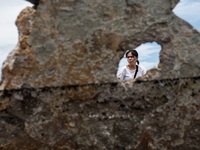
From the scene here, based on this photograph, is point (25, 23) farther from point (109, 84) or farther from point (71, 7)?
point (109, 84)

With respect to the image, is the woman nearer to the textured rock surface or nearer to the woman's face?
the woman's face

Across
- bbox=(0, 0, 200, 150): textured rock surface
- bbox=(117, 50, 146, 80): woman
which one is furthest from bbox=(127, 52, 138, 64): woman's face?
bbox=(0, 0, 200, 150): textured rock surface

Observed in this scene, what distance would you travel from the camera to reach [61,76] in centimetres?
345

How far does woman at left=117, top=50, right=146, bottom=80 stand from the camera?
4.02 m

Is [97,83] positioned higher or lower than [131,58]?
lower

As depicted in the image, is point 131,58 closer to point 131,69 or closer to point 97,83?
point 131,69

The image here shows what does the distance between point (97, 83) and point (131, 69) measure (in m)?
0.72

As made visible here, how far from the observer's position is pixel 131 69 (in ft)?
13.6

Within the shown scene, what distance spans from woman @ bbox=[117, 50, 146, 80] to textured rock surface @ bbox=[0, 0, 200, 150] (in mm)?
467

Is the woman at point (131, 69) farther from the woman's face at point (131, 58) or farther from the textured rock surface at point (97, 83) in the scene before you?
the textured rock surface at point (97, 83)

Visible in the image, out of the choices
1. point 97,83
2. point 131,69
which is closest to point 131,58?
point 131,69

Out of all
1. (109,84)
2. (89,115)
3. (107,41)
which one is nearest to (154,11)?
(107,41)

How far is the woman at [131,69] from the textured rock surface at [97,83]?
0.47 meters

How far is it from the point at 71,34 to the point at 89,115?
24.2 inches
